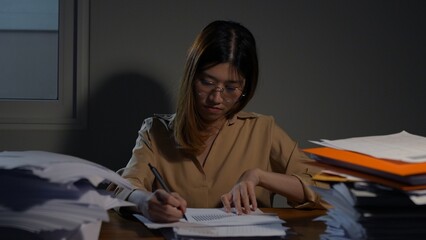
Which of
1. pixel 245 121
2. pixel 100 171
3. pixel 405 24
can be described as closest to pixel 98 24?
pixel 245 121

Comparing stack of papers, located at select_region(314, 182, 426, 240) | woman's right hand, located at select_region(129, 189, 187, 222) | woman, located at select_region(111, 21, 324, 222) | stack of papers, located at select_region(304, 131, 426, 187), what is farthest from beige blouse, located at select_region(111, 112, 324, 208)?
stack of papers, located at select_region(314, 182, 426, 240)

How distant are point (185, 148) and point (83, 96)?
805 millimetres

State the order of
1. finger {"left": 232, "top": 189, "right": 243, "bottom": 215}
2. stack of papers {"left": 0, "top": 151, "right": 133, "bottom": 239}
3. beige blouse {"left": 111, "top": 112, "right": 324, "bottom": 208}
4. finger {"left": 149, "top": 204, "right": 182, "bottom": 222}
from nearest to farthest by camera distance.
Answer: stack of papers {"left": 0, "top": 151, "right": 133, "bottom": 239}, finger {"left": 149, "top": 204, "right": 182, "bottom": 222}, finger {"left": 232, "top": 189, "right": 243, "bottom": 215}, beige blouse {"left": 111, "top": 112, "right": 324, "bottom": 208}

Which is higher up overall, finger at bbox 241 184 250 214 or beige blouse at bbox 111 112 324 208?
finger at bbox 241 184 250 214

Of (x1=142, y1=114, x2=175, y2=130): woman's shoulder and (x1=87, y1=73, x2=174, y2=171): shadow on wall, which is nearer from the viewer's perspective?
(x1=142, y1=114, x2=175, y2=130): woman's shoulder

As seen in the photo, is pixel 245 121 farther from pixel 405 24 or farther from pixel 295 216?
pixel 405 24

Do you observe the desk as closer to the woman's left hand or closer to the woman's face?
the woman's left hand

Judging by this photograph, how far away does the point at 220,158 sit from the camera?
1978 millimetres

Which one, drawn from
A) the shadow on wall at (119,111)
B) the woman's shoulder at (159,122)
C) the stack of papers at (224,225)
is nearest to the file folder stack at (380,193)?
the stack of papers at (224,225)

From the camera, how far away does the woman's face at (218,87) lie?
1.78 metres

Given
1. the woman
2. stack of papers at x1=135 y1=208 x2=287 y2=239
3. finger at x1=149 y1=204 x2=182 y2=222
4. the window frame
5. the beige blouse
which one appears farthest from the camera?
the window frame

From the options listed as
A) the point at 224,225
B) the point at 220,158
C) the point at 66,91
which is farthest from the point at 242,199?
the point at 66,91

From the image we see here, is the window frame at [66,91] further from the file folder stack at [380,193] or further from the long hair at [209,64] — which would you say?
the file folder stack at [380,193]

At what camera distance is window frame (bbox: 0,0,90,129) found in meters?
2.55
